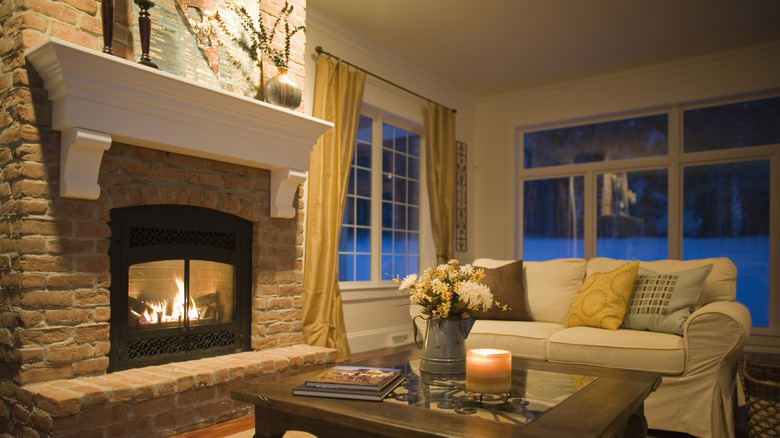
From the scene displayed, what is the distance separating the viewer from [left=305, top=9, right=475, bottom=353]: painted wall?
465 centimetres

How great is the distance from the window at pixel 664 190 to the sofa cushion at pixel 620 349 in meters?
3.15

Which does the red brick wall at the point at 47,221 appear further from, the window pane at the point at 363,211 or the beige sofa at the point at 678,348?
the window pane at the point at 363,211

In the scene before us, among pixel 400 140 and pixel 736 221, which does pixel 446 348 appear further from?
pixel 736 221

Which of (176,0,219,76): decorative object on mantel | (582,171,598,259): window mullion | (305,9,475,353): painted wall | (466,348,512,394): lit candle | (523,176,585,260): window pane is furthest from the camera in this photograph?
(523,176,585,260): window pane

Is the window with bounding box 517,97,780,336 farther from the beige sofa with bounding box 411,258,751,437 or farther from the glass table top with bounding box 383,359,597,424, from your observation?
the glass table top with bounding box 383,359,597,424

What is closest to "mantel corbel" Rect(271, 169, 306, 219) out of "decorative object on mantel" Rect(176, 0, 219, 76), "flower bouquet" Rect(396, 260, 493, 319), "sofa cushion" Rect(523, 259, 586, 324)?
"decorative object on mantel" Rect(176, 0, 219, 76)

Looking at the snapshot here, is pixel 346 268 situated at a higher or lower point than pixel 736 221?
lower

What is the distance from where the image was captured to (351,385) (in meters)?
A: 1.70

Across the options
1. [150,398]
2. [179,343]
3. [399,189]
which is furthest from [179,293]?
[399,189]

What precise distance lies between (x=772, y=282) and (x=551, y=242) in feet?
6.94

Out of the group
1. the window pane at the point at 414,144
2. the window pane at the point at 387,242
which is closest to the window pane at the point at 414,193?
the window pane at the point at 414,144

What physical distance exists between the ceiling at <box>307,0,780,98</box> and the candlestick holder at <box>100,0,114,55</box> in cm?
204

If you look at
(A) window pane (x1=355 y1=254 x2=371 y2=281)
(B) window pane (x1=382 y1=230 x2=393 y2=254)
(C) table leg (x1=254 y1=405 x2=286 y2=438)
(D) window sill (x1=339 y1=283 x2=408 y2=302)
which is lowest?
(C) table leg (x1=254 y1=405 x2=286 y2=438)

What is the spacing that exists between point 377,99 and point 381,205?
975 millimetres
